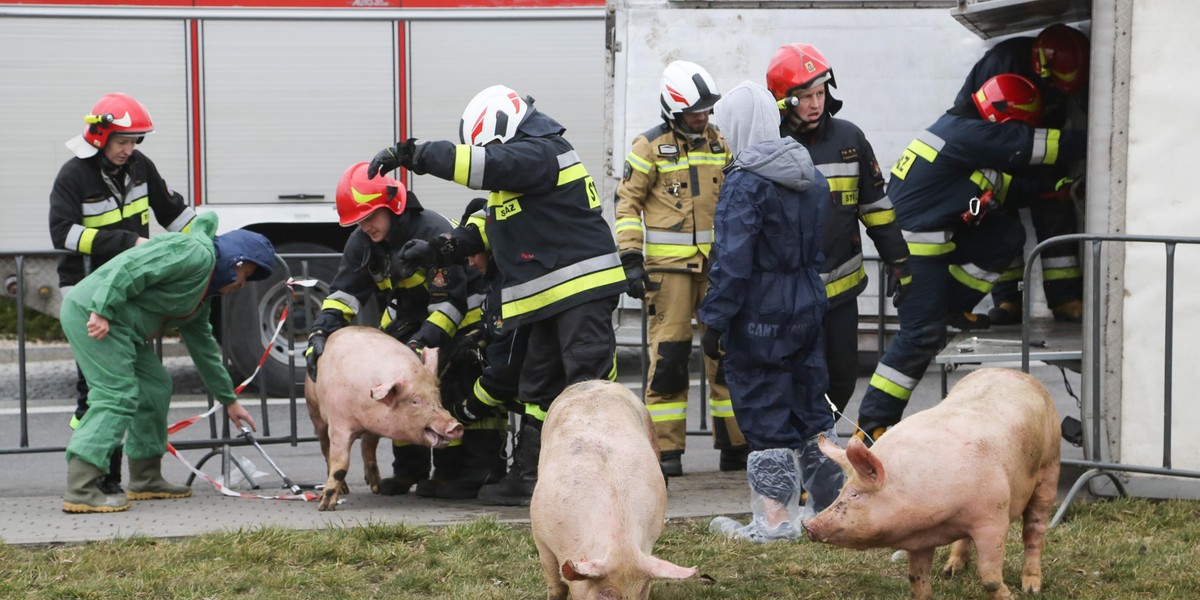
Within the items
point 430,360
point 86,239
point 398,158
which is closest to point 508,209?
point 398,158

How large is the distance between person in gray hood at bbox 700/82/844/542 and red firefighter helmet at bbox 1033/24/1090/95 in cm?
245

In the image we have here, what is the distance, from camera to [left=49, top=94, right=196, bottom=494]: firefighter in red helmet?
712 centimetres

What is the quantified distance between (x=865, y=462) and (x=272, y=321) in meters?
6.73

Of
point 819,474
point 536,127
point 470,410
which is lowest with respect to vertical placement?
point 819,474

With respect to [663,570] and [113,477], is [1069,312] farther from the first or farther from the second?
[113,477]

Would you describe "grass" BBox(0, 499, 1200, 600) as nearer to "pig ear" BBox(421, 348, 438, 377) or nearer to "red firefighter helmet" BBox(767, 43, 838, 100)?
"pig ear" BBox(421, 348, 438, 377)

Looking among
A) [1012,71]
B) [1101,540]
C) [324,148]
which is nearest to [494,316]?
[1101,540]

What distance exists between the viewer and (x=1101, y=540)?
5367 millimetres

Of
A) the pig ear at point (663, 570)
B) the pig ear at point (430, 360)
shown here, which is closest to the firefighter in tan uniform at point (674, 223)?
the pig ear at point (430, 360)

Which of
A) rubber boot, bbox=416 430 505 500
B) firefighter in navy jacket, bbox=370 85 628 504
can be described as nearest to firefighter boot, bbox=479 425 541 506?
firefighter in navy jacket, bbox=370 85 628 504

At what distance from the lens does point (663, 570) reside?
388 cm

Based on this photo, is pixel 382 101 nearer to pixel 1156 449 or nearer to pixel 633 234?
pixel 633 234

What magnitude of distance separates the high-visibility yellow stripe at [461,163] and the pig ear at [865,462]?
2.20 meters

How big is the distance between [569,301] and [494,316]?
518mm
